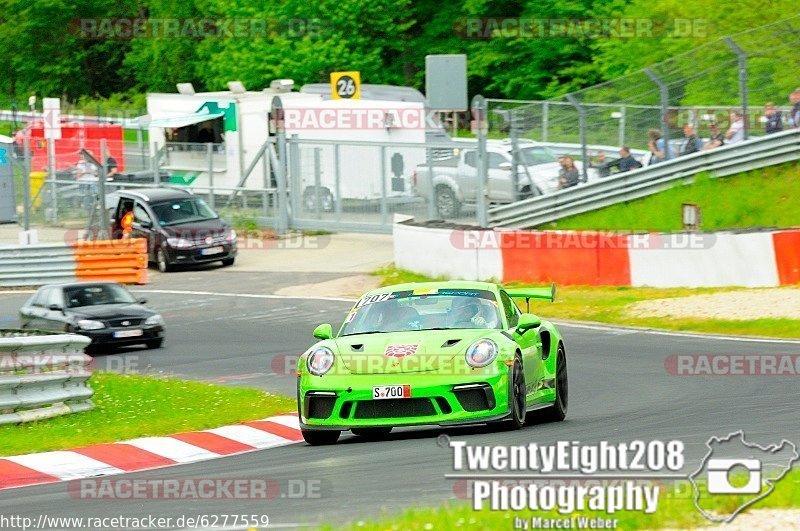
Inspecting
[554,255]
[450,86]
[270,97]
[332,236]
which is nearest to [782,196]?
[554,255]

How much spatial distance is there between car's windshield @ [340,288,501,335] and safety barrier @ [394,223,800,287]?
10.7m

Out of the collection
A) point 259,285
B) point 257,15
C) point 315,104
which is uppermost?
point 257,15

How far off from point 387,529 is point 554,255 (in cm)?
1768

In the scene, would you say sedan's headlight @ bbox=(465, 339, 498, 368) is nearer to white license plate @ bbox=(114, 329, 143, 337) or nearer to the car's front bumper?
the car's front bumper

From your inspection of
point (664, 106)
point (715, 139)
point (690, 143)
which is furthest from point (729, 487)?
point (690, 143)

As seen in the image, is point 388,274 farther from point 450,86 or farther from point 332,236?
point 332,236

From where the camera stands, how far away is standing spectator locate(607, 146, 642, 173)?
28469 millimetres

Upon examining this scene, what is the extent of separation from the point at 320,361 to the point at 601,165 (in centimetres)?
1767

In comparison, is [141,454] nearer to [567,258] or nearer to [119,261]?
[567,258]

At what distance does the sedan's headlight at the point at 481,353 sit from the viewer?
11680 millimetres

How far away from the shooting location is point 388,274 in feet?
94.9

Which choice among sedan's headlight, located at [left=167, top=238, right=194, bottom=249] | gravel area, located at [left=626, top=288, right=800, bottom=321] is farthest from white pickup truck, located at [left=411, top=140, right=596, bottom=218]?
gravel area, located at [left=626, top=288, right=800, bottom=321]

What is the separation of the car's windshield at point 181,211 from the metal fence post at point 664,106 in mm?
10532

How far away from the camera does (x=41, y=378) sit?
1374 cm
